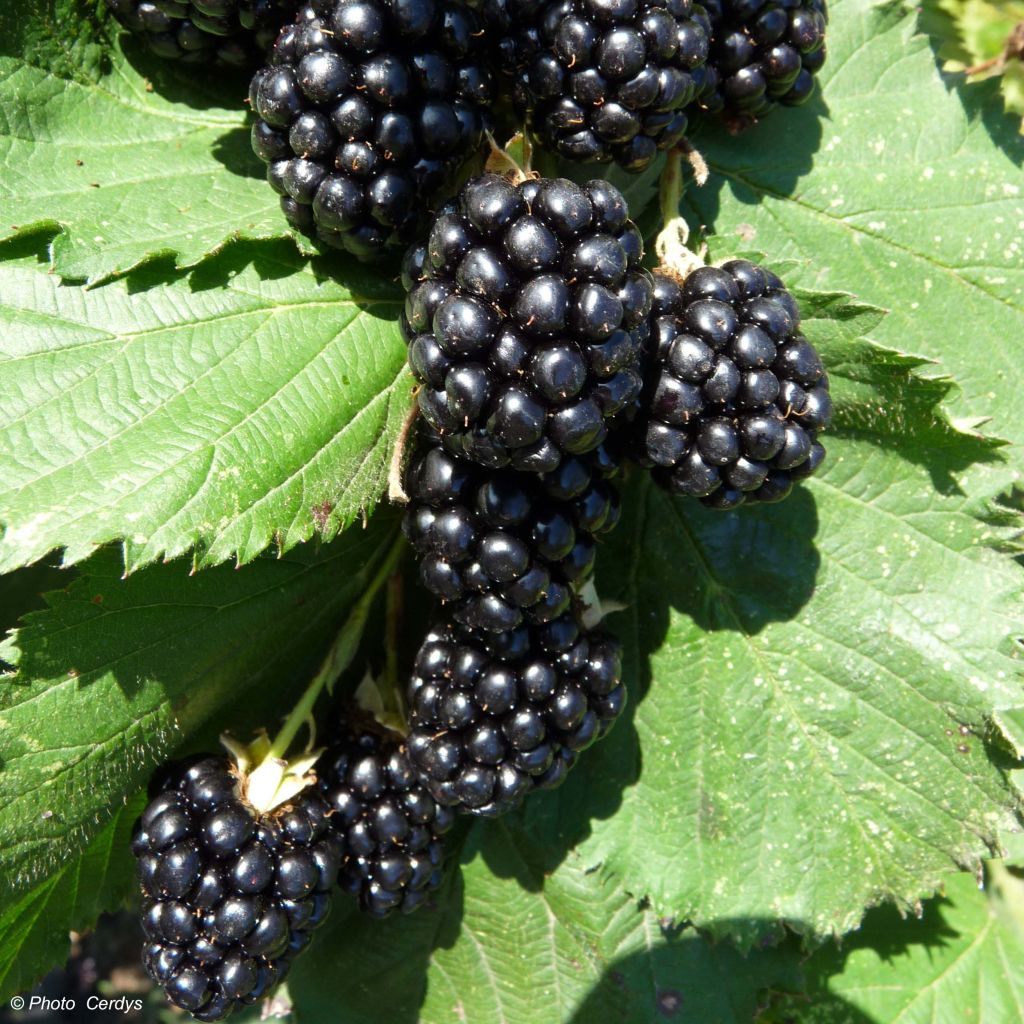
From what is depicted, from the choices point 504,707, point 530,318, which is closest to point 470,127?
point 530,318

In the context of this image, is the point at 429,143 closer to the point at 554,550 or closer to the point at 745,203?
the point at 554,550

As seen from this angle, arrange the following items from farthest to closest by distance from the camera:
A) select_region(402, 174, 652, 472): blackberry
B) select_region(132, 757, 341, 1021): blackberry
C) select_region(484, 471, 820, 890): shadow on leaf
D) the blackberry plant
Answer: select_region(484, 471, 820, 890): shadow on leaf
select_region(132, 757, 341, 1021): blackberry
the blackberry plant
select_region(402, 174, 652, 472): blackberry

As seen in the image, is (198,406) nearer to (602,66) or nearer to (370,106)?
(370,106)

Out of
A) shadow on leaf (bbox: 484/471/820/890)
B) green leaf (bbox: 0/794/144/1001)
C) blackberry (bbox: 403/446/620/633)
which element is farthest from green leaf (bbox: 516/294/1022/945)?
green leaf (bbox: 0/794/144/1001)

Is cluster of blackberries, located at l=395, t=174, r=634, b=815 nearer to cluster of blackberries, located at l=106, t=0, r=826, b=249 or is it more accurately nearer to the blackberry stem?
cluster of blackberries, located at l=106, t=0, r=826, b=249

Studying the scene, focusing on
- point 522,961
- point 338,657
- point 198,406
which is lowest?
point 522,961

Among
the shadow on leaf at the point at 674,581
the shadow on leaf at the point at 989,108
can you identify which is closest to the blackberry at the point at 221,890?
the shadow on leaf at the point at 674,581
